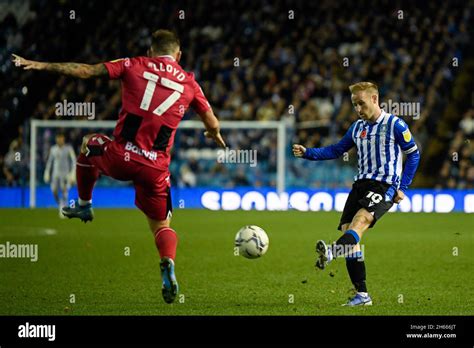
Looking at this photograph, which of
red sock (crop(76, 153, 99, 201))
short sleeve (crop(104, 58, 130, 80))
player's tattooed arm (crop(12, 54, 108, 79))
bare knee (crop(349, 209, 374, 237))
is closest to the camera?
player's tattooed arm (crop(12, 54, 108, 79))

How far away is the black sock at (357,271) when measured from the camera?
8180 mm

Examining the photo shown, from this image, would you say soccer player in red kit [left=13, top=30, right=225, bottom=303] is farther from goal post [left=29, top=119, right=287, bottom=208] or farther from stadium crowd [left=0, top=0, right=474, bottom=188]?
goal post [left=29, top=119, right=287, bottom=208]

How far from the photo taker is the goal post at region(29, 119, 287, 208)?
23.5 meters

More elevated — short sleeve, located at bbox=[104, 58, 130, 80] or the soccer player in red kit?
short sleeve, located at bbox=[104, 58, 130, 80]

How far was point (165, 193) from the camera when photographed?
24.8ft

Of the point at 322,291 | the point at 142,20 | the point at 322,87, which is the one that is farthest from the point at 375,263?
the point at 142,20

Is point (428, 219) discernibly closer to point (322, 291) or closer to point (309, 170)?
point (309, 170)

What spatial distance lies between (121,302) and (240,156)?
1510 cm

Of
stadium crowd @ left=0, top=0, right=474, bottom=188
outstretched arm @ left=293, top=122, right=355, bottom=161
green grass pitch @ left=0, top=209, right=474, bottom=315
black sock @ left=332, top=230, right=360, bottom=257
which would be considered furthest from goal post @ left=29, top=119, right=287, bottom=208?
black sock @ left=332, top=230, right=360, bottom=257

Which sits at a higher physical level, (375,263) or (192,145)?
(192,145)

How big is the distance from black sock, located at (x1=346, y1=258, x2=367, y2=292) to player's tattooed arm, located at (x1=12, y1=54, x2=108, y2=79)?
109 inches

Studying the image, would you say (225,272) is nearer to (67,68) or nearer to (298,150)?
(298,150)

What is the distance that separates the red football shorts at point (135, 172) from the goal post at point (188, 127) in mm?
15912

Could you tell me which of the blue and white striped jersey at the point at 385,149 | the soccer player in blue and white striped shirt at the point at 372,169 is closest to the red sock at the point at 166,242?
the soccer player in blue and white striped shirt at the point at 372,169
